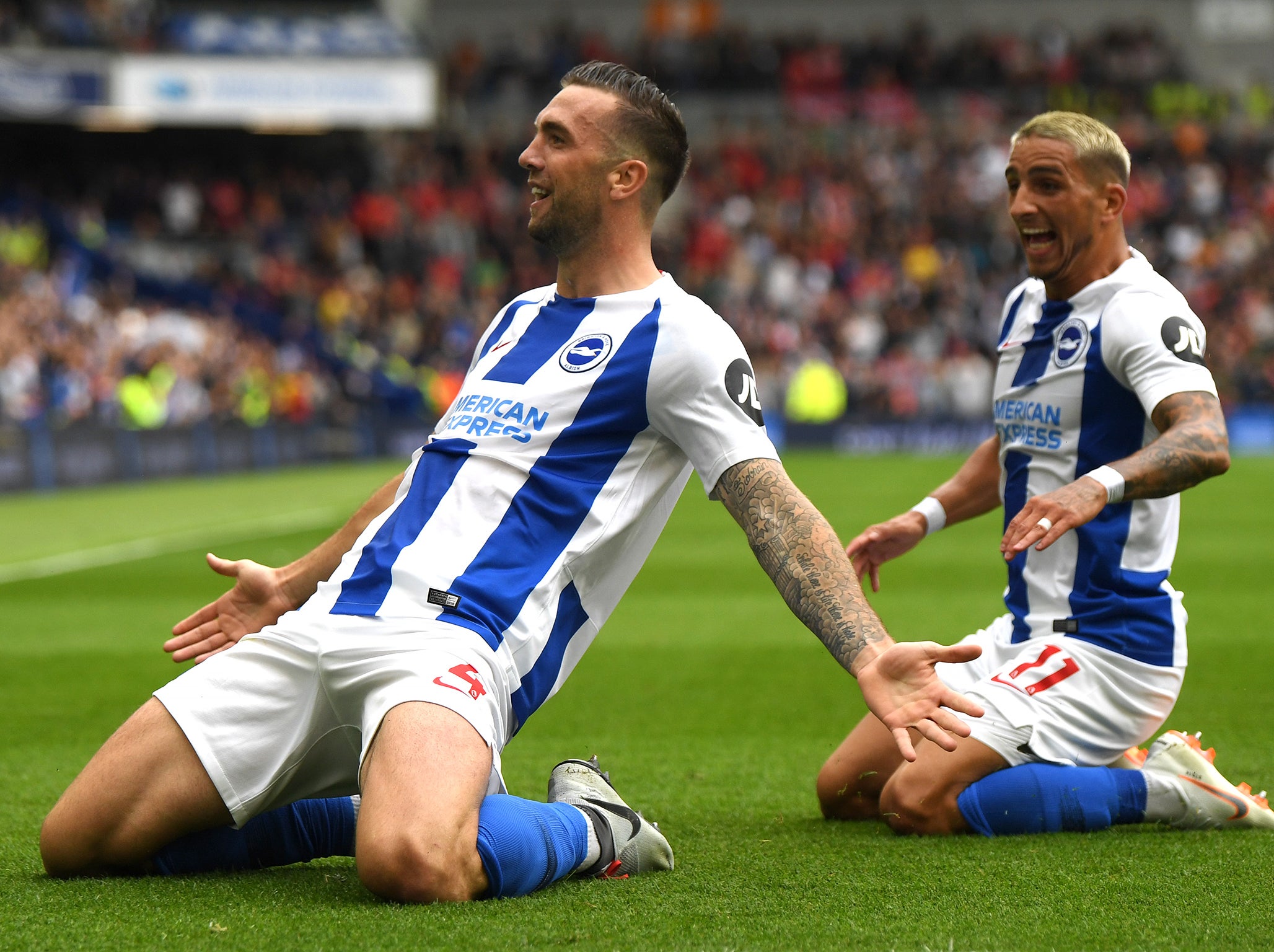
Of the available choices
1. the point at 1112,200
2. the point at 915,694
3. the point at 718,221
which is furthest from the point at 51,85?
the point at 915,694

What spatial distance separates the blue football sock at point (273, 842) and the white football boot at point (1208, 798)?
219 centimetres

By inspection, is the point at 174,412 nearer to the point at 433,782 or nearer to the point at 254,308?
the point at 254,308

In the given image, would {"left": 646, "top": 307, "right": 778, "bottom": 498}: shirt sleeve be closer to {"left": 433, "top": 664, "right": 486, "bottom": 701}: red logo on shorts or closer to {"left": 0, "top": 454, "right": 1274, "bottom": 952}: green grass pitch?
{"left": 433, "top": 664, "right": 486, "bottom": 701}: red logo on shorts

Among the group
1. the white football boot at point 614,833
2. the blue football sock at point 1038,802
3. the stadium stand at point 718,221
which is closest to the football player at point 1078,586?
the blue football sock at point 1038,802

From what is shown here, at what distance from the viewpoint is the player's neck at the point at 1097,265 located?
4.52 metres

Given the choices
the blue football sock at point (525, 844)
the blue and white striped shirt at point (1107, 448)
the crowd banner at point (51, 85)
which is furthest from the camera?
the crowd banner at point (51, 85)

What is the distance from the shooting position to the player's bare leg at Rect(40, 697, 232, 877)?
3.59 m

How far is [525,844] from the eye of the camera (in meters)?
3.47

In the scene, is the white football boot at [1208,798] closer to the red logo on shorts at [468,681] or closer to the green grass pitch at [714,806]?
the green grass pitch at [714,806]

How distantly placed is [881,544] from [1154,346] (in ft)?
3.11

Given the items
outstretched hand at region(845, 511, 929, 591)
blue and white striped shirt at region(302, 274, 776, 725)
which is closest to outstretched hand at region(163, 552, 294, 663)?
blue and white striped shirt at region(302, 274, 776, 725)

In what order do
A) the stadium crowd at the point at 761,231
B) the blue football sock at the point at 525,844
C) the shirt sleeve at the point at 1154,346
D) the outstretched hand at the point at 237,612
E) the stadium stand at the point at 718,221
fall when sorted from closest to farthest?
the blue football sock at the point at 525,844
the outstretched hand at the point at 237,612
the shirt sleeve at the point at 1154,346
the stadium stand at the point at 718,221
the stadium crowd at the point at 761,231

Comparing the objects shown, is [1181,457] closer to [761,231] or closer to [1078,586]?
[1078,586]

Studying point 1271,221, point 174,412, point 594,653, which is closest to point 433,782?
point 594,653
